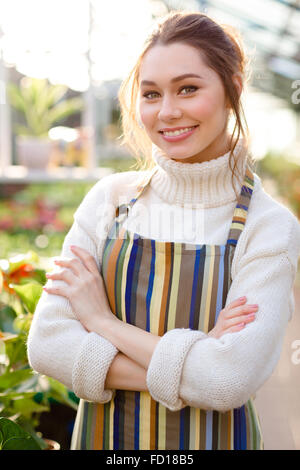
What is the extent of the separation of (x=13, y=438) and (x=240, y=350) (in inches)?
21.1

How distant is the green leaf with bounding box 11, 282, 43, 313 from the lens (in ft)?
4.94

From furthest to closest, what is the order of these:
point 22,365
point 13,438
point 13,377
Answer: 1. point 22,365
2. point 13,377
3. point 13,438

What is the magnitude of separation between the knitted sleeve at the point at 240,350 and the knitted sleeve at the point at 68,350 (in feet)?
0.40

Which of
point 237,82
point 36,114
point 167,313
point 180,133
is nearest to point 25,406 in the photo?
point 167,313

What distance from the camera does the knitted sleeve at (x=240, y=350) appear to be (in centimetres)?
106

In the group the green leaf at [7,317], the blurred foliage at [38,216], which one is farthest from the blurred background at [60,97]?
the green leaf at [7,317]

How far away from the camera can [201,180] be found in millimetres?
1299

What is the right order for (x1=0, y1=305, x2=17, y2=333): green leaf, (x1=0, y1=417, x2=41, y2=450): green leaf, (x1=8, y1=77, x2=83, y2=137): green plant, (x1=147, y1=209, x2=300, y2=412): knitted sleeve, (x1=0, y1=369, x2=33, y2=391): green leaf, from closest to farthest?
(x1=147, y1=209, x2=300, y2=412): knitted sleeve
(x1=0, y1=417, x2=41, y2=450): green leaf
(x1=0, y1=369, x2=33, y2=391): green leaf
(x1=0, y1=305, x2=17, y2=333): green leaf
(x1=8, y1=77, x2=83, y2=137): green plant

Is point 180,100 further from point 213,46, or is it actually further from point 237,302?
point 237,302

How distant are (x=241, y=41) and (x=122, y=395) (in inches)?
36.5

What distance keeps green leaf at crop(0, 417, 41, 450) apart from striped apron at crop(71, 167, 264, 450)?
0.48ft

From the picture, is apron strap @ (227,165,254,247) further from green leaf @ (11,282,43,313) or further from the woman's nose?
green leaf @ (11,282,43,313)

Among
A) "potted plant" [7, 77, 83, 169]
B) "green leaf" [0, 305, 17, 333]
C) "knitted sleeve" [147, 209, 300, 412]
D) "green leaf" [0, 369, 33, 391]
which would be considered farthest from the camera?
"potted plant" [7, 77, 83, 169]

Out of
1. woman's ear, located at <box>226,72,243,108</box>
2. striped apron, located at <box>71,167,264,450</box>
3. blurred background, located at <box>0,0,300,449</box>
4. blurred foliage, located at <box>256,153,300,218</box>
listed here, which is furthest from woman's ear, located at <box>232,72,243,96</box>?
blurred foliage, located at <box>256,153,300,218</box>
